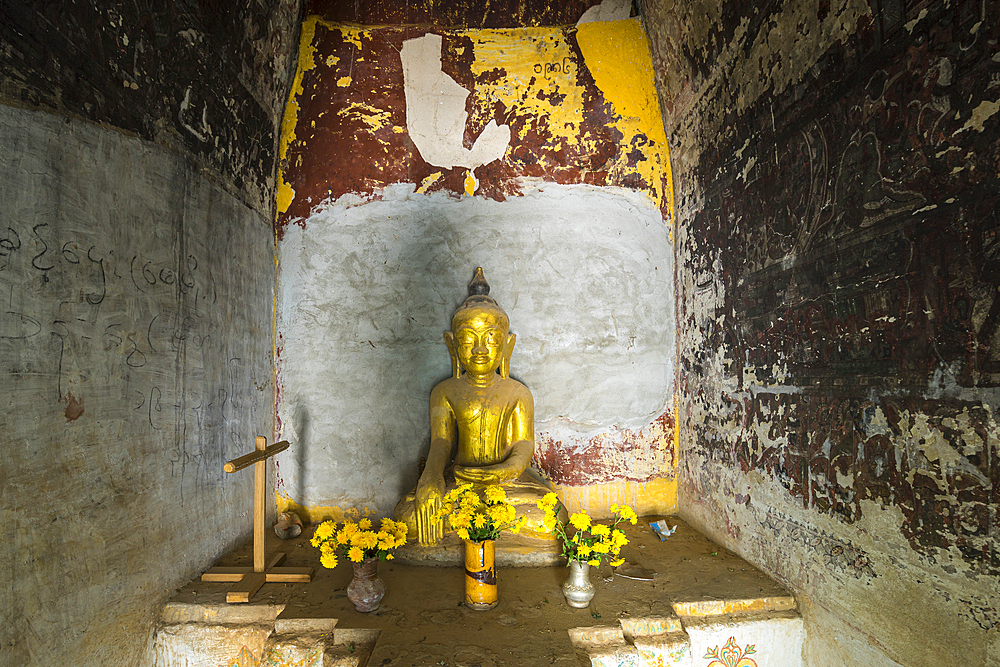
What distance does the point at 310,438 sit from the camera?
3895mm

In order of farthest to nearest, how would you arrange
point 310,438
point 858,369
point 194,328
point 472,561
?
point 310,438 → point 194,328 → point 472,561 → point 858,369

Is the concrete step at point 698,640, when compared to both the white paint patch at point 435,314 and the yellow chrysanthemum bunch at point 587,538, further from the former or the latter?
the white paint patch at point 435,314

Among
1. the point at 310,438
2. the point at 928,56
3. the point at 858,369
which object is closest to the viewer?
the point at 928,56

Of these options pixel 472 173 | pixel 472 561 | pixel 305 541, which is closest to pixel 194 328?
pixel 305 541

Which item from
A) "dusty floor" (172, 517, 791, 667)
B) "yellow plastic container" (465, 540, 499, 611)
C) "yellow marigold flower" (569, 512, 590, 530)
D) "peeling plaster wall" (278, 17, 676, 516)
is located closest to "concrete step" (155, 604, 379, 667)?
"dusty floor" (172, 517, 791, 667)

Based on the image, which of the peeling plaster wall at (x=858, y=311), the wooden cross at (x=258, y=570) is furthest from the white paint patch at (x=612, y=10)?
the wooden cross at (x=258, y=570)

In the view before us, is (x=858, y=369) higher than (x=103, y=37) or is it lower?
lower

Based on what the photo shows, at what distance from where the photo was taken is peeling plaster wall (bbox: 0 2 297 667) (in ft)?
6.21

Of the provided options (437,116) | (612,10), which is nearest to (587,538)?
(437,116)

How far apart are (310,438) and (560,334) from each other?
7.23 feet

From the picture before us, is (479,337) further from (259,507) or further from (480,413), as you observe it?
(259,507)

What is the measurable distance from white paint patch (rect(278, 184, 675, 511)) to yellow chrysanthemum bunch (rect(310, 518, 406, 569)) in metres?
1.31

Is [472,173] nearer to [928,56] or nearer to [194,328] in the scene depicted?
[194,328]

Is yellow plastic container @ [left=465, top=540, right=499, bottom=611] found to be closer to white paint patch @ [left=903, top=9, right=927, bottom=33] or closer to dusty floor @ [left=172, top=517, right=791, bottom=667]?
dusty floor @ [left=172, top=517, right=791, bottom=667]
